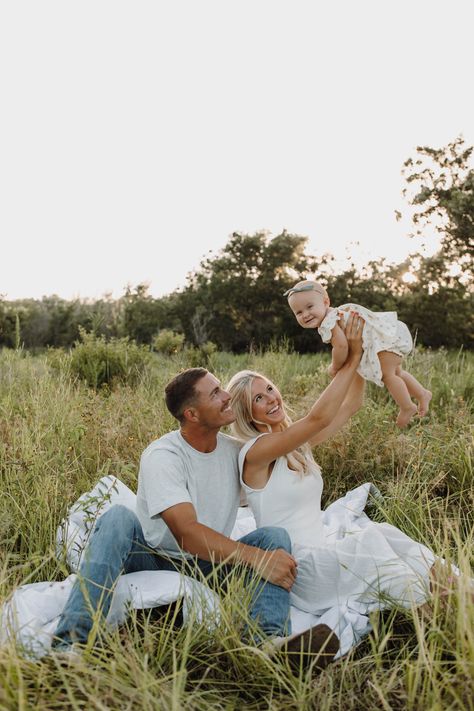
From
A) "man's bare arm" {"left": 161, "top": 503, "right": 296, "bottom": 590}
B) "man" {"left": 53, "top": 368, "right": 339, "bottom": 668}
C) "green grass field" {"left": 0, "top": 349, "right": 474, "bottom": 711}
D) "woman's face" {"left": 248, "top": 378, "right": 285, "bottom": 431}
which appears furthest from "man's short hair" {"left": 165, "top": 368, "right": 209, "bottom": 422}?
"green grass field" {"left": 0, "top": 349, "right": 474, "bottom": 711}

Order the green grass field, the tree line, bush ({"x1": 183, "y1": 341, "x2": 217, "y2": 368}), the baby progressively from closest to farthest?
1. the green grass field
2. the baby
3. bush ({"x1": 183, "y1": 341, "x2": 217, "y2": 368})
4. the tree line

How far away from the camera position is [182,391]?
10.4 ft

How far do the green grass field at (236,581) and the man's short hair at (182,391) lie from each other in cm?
91

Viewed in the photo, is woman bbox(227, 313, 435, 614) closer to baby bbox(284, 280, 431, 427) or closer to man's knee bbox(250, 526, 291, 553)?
baby bbox(284, 280, 431, 427)

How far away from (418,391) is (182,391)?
4.15 ft

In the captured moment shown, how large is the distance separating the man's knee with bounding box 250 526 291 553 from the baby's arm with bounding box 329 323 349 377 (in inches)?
32.1

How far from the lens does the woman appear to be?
2.95m

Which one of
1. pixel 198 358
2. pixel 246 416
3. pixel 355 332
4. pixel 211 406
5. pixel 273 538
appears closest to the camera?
pixel 273 538

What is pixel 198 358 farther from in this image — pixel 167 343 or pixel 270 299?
pixel 270 299

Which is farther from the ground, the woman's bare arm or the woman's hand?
the woman's hand

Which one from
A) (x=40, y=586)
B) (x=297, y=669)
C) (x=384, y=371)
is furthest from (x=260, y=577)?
(x=384, y=371)

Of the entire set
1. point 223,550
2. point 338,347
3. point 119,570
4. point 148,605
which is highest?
point 338,347

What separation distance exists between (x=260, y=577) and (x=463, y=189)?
1312 centimetres

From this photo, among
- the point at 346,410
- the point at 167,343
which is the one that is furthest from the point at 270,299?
the point at 346,410
